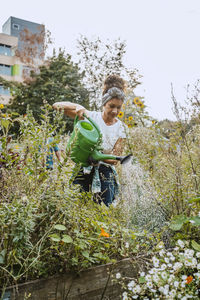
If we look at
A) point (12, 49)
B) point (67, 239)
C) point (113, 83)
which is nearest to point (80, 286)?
point (67, 239)

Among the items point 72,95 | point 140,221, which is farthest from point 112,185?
point 72,95

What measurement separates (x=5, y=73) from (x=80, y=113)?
28780 millimetres

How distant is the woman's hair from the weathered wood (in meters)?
1.55

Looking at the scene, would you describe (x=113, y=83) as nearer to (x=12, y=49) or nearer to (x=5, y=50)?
(x=12, y=49)

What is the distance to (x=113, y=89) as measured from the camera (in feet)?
8.34

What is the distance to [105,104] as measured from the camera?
2.66m

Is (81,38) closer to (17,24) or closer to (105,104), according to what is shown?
(105,104)

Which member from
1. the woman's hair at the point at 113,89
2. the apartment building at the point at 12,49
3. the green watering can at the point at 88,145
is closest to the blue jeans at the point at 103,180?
the green watering can at the point at 88,145

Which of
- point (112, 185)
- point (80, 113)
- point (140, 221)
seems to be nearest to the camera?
point (140, 221)

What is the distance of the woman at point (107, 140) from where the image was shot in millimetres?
2428

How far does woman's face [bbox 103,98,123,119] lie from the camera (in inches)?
101

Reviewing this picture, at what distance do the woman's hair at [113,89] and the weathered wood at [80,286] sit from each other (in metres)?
1.55

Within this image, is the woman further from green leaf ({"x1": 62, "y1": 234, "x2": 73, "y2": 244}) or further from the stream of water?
green leaf ({"x1": 62, "y1": 234, "x2": 73, "y2": 244})

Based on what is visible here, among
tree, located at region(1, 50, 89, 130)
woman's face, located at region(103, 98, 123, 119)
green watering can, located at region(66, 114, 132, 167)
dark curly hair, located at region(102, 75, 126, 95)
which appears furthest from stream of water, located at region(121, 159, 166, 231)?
tree, located at region(1, 50, 89, 130)
